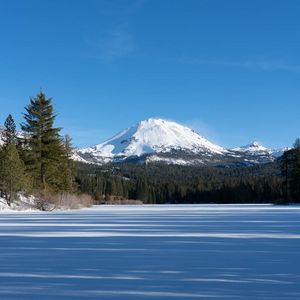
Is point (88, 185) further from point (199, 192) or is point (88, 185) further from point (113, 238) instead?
point (113, 238)

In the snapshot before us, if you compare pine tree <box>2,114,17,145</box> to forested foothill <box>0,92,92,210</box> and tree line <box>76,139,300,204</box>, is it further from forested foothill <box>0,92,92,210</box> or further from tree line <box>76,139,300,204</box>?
tree line <box>76,139,300,204</box>

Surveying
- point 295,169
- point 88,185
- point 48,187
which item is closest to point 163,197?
point 88,185

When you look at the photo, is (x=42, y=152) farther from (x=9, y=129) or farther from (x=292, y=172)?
(x=292, y=172)

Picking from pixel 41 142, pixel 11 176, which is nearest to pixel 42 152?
pixel 41 142

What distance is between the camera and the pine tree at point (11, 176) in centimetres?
3953

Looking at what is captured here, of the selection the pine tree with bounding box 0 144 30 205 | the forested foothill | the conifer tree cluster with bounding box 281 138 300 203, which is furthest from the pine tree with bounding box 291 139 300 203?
the pine tree with bounding box 0 144 30 205

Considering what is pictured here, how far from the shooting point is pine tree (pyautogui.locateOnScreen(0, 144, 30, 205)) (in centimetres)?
3953

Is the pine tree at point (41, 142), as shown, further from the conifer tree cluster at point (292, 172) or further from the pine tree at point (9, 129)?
the conifer tree cluster at point (292, 172)

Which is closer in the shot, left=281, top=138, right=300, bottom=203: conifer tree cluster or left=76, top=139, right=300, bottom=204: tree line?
left=281, top=138, right=300, bottom=203: conifer tree cluster

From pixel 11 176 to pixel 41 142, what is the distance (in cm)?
709

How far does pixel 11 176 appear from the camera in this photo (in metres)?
39.7

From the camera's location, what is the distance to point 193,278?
7.16 m

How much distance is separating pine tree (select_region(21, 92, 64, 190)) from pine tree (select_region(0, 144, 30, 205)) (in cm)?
483

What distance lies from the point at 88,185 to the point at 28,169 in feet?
266
